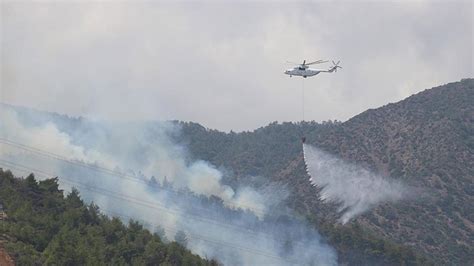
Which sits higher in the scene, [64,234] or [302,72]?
[302,72]

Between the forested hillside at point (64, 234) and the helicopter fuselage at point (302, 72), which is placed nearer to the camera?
the forested hillside at point (64, 234)

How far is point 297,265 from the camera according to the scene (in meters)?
160

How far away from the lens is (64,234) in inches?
4449

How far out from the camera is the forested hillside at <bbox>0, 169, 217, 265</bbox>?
Result: 346ft

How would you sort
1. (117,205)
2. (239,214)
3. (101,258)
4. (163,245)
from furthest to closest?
(239,214), (117,205), (163,245), (101,258)

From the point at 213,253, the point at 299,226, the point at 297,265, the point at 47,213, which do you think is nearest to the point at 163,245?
the point at 47,213

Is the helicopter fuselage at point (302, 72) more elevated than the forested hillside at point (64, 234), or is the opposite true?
the helicopter fuselage at point (302, 72)

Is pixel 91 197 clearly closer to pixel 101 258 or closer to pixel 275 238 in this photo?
pixel 275 238

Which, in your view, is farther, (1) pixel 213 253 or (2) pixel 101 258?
(1) pixel 213 253

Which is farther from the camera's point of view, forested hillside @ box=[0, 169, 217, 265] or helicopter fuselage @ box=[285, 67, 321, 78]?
helicopter fuselage @ box=[285, 67, 321, 78]

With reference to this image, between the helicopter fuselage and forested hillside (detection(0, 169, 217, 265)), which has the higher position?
the helicopter fuselage

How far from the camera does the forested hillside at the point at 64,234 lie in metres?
106

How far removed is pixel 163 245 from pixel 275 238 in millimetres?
47763

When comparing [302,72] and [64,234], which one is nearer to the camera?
[64,234]
